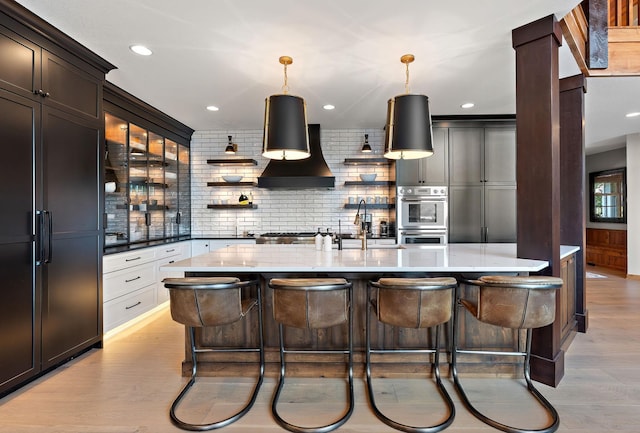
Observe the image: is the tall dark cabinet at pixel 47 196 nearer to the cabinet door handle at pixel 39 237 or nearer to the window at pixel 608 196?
the cabinet door handle at pixel 39 237

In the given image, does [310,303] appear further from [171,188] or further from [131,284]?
[171,188]

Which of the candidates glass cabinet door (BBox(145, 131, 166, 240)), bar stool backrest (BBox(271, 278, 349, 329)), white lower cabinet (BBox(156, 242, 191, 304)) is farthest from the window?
glass cabinet door (BBox(145, 131, 166, 240))

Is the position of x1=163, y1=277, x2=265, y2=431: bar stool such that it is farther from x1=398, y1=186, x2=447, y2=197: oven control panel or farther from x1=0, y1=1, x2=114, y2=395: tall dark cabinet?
x1=398, y1=186, x2=447, y2=197: oven control panel

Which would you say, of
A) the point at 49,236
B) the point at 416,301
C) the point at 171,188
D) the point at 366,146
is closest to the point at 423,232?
the point at 366,146

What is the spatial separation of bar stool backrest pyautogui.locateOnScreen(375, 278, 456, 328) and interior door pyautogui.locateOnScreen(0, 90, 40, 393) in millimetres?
2436

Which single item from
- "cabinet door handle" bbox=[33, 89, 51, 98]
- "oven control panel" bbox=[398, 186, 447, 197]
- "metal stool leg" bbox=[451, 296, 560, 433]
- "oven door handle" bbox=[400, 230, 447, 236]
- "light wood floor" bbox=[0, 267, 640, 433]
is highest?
"cabinet door handle" bbox=[33, 89, 51, 98]

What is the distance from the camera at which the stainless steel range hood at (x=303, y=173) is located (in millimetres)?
4961

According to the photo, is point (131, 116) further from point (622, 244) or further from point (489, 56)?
point (622, 244)

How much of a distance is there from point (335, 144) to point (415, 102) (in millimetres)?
2973

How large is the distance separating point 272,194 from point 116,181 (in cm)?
240

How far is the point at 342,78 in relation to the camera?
3369 millimetres

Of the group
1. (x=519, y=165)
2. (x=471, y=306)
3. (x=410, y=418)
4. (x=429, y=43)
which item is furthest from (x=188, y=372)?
(x=429, y=43)

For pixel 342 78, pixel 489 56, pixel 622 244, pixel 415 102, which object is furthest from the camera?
pixel 622 244

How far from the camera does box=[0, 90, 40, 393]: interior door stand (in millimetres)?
2186
